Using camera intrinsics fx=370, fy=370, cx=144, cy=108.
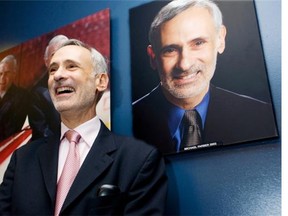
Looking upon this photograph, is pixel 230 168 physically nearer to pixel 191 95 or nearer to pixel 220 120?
pixel 220 120

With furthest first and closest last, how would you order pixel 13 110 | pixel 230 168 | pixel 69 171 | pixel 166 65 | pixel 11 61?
pixel 11 61
pixel 13 110
pixel 166 65
pixel 69 171
pixel 230 168

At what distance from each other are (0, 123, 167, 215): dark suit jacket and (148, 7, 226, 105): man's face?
0.27 m

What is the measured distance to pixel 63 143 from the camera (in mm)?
1504

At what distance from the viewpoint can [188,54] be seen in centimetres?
145

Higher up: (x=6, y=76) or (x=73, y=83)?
(x=6, y=76)

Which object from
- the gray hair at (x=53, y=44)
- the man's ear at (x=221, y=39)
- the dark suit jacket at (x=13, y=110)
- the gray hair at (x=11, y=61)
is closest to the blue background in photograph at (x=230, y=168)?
the man's ear at (x=221, y=39)

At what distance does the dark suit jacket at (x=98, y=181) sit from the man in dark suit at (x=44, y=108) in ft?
0.59

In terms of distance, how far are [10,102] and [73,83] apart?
1.70ft

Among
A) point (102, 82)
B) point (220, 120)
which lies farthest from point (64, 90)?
point (220, 120)

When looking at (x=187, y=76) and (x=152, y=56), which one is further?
(x=152, y=56)

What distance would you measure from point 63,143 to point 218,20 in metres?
0.79

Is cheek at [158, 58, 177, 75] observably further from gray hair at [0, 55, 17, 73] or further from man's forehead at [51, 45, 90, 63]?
gray hair at [0, 55, 17, 73]

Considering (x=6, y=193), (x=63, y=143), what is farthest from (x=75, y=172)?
(x=6, y=193)

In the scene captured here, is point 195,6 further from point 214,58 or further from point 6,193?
point 6,193
